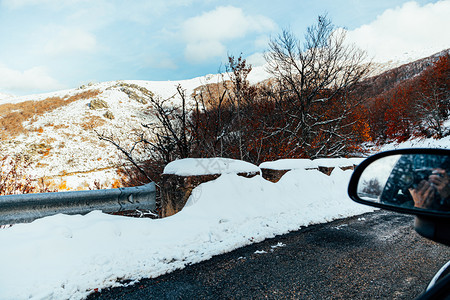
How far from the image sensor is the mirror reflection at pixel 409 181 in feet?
3.03

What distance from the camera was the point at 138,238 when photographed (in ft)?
9.61

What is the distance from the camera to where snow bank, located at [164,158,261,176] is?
12.9 feet

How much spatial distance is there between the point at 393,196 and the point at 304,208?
3.77 m

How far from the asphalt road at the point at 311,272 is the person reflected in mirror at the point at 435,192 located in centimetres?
130

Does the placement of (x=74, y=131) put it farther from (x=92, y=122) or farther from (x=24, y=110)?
(x=24, y=110)

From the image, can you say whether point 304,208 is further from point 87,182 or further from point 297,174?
point 87,182

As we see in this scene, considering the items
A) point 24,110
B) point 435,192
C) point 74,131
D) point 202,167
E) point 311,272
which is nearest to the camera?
point 435,192

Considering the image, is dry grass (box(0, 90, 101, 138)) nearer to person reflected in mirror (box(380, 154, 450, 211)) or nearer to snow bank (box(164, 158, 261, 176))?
snow bank (box(164, 158, 261, 176))

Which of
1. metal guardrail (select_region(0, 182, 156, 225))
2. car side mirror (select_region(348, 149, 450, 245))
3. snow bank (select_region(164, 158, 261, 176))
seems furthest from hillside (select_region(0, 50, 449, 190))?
car side mirror (select_region(348, 149, 450, 245))

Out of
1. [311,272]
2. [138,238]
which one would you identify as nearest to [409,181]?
[311,272]

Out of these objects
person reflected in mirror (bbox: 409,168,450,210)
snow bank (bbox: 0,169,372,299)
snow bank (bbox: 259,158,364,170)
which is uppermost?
person reflected in mirror (bbox: 409,168,450,210)

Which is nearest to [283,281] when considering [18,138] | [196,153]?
[196,153]

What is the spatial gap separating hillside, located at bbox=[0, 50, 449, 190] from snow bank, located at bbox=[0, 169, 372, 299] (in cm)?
552

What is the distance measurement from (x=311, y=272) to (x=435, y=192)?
1.67 meters
